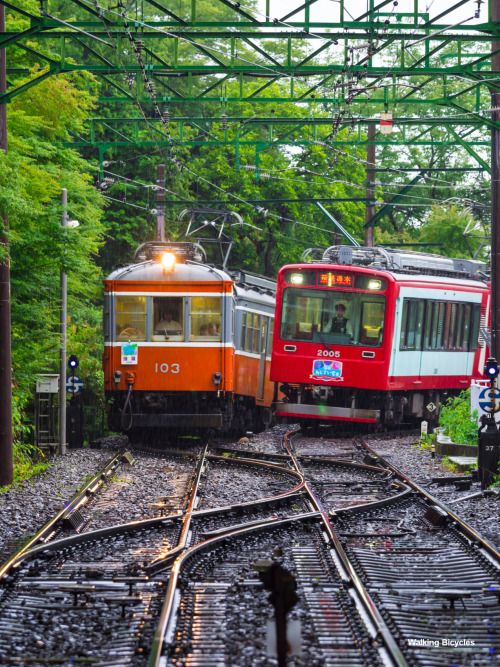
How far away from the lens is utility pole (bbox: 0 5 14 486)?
42.8 feet

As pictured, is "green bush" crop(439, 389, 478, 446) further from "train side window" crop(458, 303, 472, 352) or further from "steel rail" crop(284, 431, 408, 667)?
"steel rail" crop(284, 431, 408, 667)

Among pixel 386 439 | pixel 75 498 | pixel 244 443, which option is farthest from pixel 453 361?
pixel 75 498

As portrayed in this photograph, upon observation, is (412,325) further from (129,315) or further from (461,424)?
(129,315)

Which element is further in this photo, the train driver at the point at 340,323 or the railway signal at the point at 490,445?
the train driver at the point at 340,323

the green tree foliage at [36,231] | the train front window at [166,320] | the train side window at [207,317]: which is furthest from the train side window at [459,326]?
the green tree foliage at [36,231]

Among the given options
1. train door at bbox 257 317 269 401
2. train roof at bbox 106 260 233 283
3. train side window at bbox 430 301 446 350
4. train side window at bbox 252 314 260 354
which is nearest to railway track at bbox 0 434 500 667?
train roof at bbox 106 260 233 283

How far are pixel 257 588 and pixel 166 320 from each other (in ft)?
38.1

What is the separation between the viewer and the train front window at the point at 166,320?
731 inches

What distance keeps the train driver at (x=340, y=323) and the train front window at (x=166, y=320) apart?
3.05 metres

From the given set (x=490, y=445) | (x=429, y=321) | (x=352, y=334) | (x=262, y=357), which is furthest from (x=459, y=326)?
(x=490, y=445)

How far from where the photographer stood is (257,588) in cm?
728

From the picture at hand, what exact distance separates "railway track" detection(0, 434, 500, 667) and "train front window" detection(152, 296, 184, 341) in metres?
7.00

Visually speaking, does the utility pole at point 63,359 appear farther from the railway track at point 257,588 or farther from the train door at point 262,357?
the railway track at point 257,588

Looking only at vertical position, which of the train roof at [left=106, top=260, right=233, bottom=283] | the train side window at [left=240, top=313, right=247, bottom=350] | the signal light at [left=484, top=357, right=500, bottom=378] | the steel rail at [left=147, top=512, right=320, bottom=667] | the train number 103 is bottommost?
the steel rail at [left=147, top=512, right=320, bottom=667]
